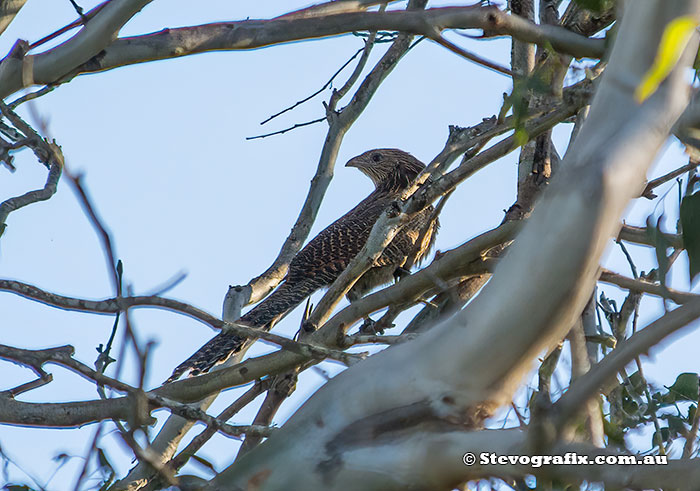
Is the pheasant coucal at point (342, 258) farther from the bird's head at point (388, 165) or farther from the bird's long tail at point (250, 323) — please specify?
the bird's head at point (388, 165)

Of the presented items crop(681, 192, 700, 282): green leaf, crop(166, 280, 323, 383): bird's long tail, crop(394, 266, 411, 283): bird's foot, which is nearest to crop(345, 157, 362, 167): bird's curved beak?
crop(394, 266, 411, 283): bird's foot

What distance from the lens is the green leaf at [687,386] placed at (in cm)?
384

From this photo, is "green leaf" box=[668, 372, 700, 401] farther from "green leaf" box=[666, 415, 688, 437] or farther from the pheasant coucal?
the pheasant coucal

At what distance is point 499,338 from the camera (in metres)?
2.04

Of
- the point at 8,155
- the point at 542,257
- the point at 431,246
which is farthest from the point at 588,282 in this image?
the point at 431,246

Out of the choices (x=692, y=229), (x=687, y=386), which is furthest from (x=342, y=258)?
(x=692, y=229)

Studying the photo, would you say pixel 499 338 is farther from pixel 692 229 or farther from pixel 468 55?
pixel 468 55

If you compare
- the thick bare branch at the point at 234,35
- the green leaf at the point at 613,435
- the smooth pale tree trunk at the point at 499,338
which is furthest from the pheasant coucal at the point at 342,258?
the smooth pale tree trunk at the point at 499,338

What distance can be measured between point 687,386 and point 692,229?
1.21 meters

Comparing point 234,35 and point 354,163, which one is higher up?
point 354,163

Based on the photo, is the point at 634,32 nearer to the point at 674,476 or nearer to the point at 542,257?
the point at 542,257

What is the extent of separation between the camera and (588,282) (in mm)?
1984

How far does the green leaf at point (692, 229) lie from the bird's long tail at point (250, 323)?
7.54 ft

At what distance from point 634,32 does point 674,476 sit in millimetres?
1008
